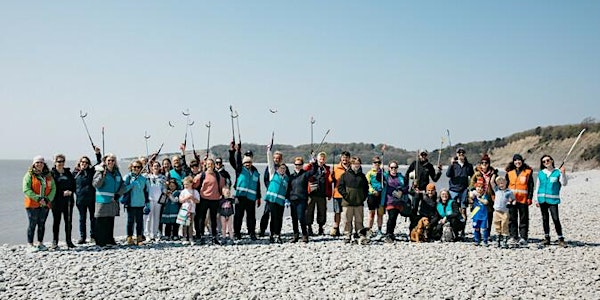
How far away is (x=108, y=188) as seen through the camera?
977cm

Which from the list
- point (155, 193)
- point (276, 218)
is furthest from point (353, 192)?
point (155, 193)

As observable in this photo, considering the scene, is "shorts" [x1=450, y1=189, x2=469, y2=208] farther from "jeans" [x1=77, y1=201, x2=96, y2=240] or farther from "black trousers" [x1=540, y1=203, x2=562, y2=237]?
"jeans" [x1=77, y1=201, x2=96, y2=240]

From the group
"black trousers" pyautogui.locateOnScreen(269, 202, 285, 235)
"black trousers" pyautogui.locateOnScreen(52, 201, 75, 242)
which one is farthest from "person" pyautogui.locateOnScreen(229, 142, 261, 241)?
"black trousers" pyautogui.locateOnScreen(52, 201, 75, 242)

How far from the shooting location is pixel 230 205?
412 inches

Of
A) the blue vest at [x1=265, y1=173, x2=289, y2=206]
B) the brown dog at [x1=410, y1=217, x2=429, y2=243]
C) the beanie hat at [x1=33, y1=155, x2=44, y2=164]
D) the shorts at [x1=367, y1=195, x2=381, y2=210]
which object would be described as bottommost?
the brown dog at [x1=410, y1=217, x2=429, y2=243]

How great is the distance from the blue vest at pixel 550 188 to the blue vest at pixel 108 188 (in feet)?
25.9

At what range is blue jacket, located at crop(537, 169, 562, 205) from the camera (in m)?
9.91

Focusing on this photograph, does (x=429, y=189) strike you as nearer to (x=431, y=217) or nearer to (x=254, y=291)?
(x=431, y=217)

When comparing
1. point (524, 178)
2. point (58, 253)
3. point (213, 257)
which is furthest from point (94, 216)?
point (524, 178)

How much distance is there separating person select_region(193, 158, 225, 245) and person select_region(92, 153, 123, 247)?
1469 mm

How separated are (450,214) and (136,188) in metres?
6.07

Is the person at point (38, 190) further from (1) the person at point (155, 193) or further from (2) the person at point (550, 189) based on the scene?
(2) the person at point (550, 189)

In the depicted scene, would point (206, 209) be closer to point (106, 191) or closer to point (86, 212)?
point (106, 191)

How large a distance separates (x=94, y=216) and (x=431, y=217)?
6.51 meters
